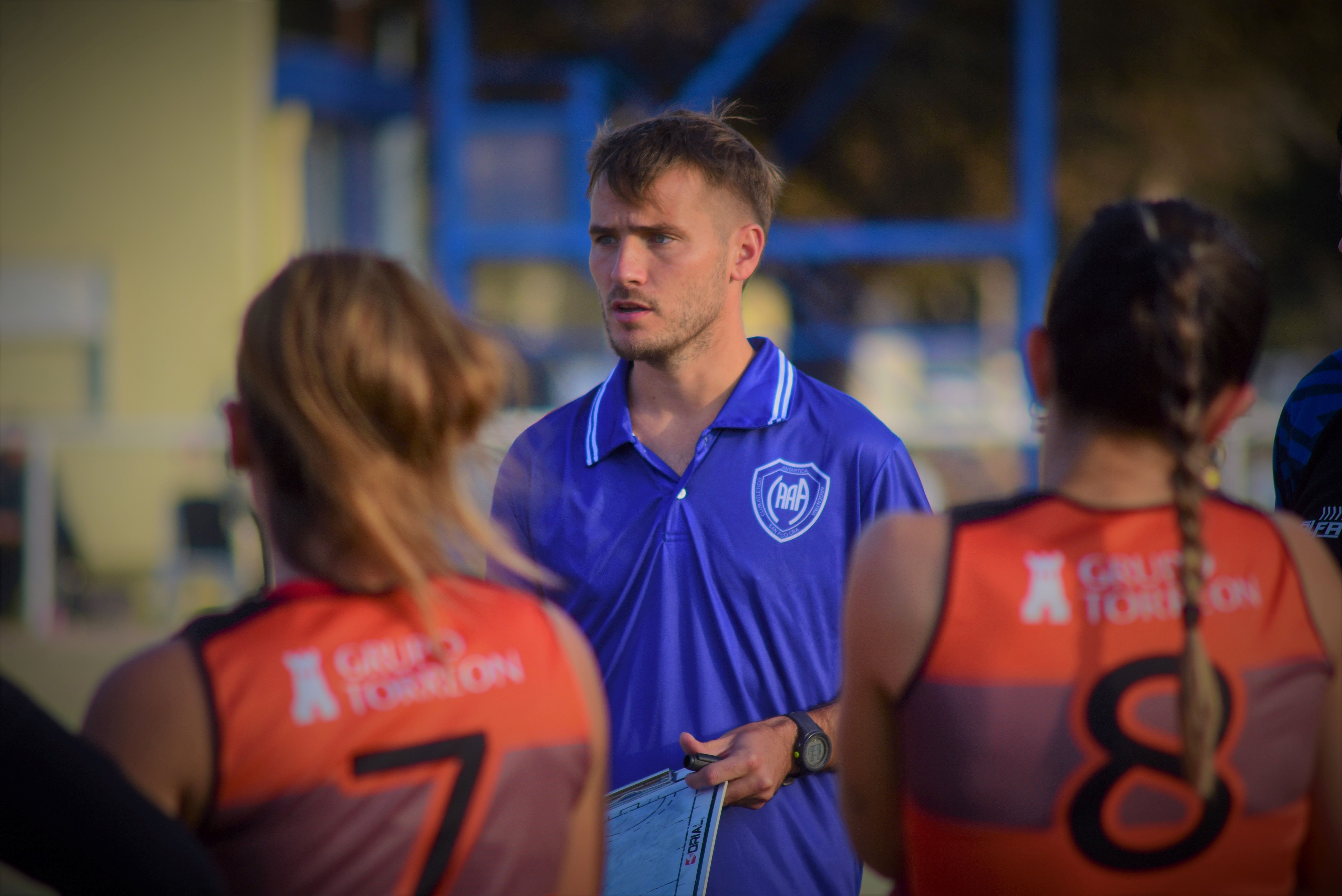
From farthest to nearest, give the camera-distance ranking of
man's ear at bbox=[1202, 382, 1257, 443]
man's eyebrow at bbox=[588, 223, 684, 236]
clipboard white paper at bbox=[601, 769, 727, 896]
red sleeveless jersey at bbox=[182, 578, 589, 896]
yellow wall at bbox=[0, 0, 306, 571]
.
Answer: yellow wall at bbox=[0, 0, 306, 571] < man's eyebrow at bbox=[588, 223, 684, 236] < clipboard white paper at bbox=[601, 769, 727, 896] < man's ear at bbox=[1202, 382, 1257, 443] < red sleeveless jersey at bbox=[182, 578, 589, 896]

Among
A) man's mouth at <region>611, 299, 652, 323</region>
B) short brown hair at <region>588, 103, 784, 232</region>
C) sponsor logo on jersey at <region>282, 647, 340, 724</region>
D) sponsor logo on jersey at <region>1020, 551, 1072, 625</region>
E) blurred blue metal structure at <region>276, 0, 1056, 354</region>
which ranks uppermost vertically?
blurred blue metal structure at <region>276, 0, 1056, 354</region>

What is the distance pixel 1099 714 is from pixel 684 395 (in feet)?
4.78

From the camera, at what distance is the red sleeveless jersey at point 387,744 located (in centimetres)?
135

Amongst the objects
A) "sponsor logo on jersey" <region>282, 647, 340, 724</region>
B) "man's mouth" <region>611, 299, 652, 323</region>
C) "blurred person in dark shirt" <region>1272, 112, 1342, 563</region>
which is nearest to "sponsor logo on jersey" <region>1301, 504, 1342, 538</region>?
"blurred person in dark shirt" <region>1272, 112, 1342, 563</region>

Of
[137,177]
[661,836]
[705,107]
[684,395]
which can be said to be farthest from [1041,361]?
[137,177]

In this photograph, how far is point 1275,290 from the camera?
64.7 feet

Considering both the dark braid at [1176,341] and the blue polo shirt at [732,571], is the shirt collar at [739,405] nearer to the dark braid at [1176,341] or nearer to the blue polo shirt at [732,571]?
the blue polo shirt at [732,571]

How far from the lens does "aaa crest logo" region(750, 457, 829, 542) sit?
8.39ft

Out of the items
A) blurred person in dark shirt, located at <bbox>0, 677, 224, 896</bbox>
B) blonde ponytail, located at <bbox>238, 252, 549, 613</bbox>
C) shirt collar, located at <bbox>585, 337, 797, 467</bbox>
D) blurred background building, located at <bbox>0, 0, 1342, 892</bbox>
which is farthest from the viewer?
blurred background building, located at <bbox>0, 0, 1342, 892</bbox>

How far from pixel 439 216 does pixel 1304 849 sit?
33.5 ft

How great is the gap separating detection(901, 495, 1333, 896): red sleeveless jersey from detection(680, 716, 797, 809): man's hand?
0.77 m

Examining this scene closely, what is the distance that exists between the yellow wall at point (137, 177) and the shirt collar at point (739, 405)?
1182cm

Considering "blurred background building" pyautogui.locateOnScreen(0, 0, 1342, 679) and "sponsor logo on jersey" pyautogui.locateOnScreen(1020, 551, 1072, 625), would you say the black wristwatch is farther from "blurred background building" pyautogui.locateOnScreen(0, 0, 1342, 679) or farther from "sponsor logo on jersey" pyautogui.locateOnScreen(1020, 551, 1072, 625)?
"blurred background building" pyautogui.locateOnScreen(0, 0, 1342, 679)

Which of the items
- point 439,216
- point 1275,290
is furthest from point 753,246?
point 1275,290
